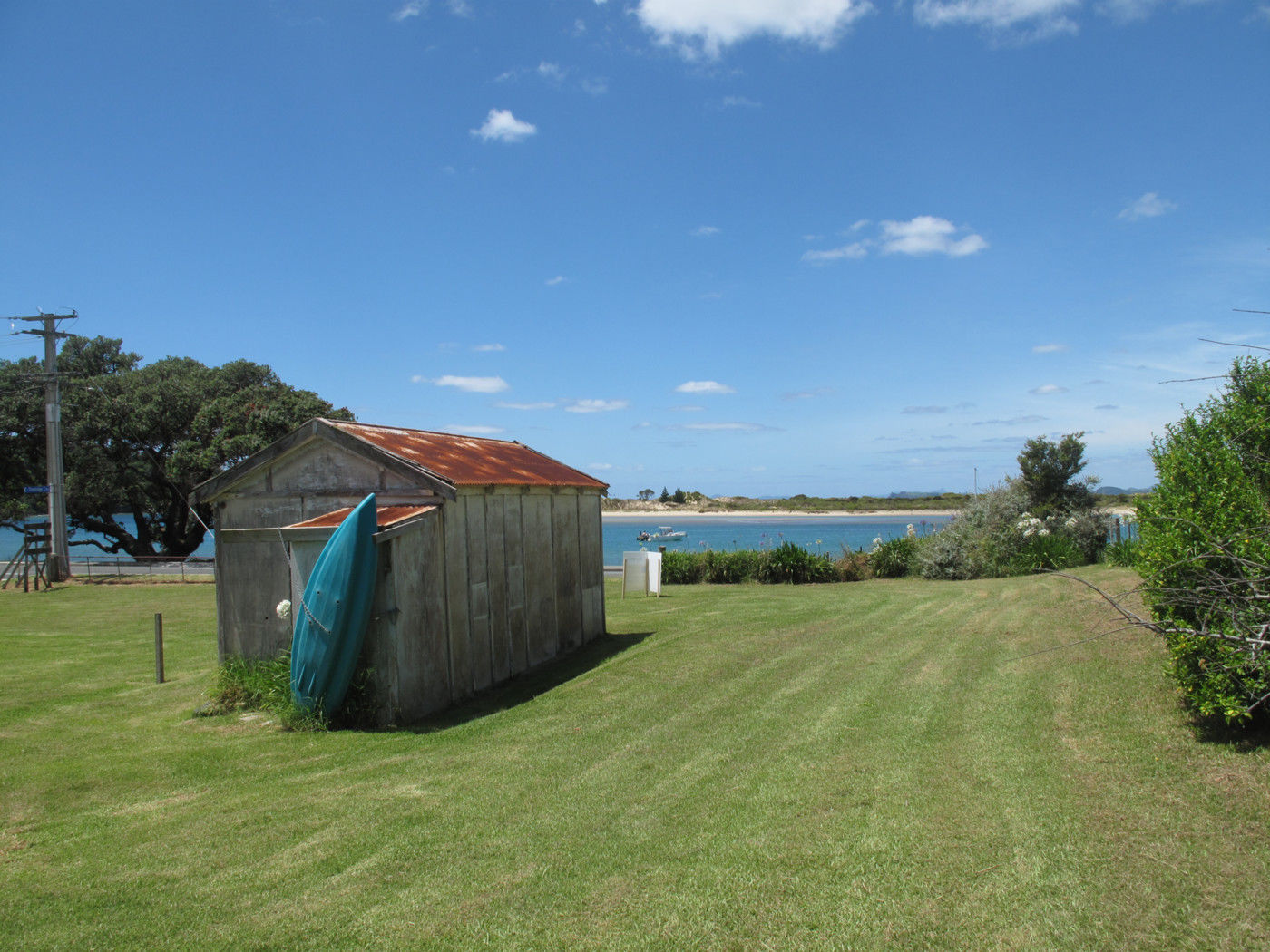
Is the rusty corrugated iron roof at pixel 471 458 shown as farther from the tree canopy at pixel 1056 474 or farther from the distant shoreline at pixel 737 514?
the distant shoreline at pixel 737 514

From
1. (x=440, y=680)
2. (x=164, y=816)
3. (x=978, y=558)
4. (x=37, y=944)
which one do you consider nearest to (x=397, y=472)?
(x=440, y=680)

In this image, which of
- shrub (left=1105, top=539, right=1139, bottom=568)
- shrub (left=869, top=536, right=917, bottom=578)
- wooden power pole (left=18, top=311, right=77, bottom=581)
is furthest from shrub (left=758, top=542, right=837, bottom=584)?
wooden power pole (left=18, top=311, right=77, bottom=581)

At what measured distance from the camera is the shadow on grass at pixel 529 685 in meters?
Answer: 9.36

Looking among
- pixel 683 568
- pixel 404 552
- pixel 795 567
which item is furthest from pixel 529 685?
pixel 683 568

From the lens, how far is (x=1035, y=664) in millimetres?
9484

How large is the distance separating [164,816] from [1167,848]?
6838 mm

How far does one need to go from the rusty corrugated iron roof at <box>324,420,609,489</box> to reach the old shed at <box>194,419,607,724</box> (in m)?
0.05

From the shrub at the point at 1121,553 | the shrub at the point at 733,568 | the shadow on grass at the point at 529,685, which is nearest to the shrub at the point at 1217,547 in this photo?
the shadow on grass at the point at 529,685

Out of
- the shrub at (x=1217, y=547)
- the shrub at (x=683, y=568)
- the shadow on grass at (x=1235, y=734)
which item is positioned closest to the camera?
the shrub at (x=1217, y=547)

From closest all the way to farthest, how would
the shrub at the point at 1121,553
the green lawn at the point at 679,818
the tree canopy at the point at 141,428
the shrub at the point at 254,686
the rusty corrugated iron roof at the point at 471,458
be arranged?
the green lawn at the point at 679,818 < the shrub at the point at 254,686 < the rusty corrugated iron roof at the point at 471,458 < the shrub at the point at 1121,553 < the tree canopy at the point at 141,428

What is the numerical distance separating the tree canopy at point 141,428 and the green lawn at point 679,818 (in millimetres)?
25851

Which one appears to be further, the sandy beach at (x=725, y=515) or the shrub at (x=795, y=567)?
the sandy beach at (x=725, y=515)

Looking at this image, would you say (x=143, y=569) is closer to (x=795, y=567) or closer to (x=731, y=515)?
(x=795, y=567)

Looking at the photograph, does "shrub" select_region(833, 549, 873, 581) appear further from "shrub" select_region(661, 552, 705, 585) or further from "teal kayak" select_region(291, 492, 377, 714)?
"teal kayak" select_region(291, 492, 377, 714)
